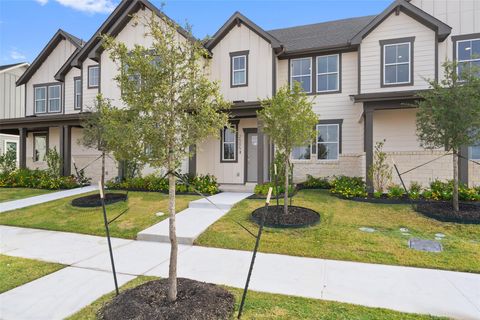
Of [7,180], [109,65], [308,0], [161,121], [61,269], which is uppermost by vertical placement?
[308,0]

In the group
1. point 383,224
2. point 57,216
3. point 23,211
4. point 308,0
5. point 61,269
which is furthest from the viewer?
point 308,0

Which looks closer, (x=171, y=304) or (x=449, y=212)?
(x=171, y=304)

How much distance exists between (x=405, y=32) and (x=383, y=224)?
27.0 feet

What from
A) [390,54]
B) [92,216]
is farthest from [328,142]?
[92,216]

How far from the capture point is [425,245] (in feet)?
17.8

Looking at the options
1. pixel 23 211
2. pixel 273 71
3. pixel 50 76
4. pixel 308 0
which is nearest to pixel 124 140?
pixel 23 211

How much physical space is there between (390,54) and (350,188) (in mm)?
5845

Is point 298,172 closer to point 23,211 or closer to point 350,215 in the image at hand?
point 350,215

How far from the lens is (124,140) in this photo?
3.21m

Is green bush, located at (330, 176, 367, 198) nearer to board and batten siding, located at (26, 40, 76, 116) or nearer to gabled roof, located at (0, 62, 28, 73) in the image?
board and batten siding, located at (26, 40, 76, 116)

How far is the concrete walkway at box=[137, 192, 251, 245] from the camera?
618 centimetres

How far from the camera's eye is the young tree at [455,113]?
22.0ft

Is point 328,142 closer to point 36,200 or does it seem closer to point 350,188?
point 350,188

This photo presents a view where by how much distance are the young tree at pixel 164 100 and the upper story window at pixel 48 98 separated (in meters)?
15.7
